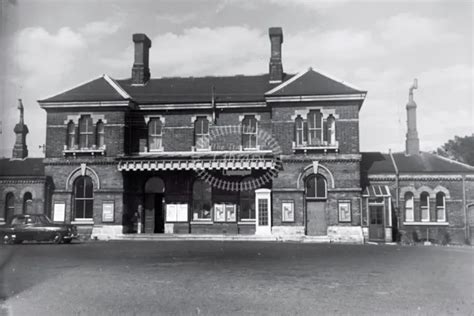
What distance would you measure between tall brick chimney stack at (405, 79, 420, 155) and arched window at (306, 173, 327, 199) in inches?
318

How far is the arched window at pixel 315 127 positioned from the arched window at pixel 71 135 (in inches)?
517

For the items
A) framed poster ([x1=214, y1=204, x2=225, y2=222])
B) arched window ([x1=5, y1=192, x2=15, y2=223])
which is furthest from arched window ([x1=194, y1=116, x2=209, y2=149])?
arched window ([x1=5, y1=192, x2=15, y2=223])

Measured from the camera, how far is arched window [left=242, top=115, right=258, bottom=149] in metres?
28.0

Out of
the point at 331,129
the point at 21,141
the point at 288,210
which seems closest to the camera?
the point at 288,210

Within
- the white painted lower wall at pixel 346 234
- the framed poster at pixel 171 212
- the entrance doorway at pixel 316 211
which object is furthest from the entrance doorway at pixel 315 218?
the framed poster at pixel 171 212

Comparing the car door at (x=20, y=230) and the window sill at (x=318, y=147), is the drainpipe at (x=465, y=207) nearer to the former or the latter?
the window sill at (x=318, y=147)

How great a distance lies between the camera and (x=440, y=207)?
1090 inches

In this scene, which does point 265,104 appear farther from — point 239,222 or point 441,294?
point 441,294

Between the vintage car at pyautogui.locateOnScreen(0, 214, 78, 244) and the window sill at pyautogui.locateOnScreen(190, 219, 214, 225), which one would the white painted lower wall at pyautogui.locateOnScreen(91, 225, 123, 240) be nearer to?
the window sill at pyautogui.locateOnScreen(190, 219, 214, 225)

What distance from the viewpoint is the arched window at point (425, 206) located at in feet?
90.8

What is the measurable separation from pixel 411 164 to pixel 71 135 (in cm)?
1974

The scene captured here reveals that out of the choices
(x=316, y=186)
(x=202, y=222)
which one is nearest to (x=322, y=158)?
(x=316, y=186)

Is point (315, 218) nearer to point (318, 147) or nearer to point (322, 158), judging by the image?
point (322, 158)

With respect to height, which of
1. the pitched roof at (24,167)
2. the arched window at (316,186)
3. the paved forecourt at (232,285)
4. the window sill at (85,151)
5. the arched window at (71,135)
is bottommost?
the paved forecourt at (232,285)
